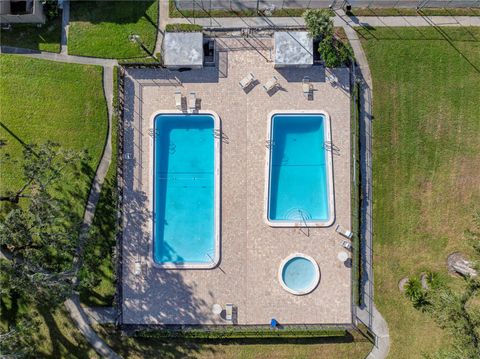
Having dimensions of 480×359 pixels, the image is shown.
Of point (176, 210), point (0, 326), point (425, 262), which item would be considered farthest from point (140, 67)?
point (425, 262)

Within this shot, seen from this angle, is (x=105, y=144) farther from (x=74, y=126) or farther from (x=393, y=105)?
(x=393, y=105)

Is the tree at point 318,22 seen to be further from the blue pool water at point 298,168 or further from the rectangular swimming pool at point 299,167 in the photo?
the blue pool water at point 298,168

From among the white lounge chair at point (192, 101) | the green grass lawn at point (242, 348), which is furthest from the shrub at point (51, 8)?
the green grass lawn at point (242, 348)

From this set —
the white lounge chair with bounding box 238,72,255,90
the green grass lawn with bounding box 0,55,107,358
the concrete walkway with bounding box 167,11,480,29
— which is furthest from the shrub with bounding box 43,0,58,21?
the white lounge chair with bounding box 238,72,255,90

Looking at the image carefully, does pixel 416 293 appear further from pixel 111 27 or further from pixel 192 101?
pixel 111 27

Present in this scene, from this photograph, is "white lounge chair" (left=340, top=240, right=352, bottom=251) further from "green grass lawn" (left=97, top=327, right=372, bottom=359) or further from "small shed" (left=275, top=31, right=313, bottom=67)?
"small shed" (left=275, top=31, right=313, bottom=67)

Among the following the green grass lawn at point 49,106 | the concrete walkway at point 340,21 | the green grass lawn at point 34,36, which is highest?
the concrete walkway at point 340,21
